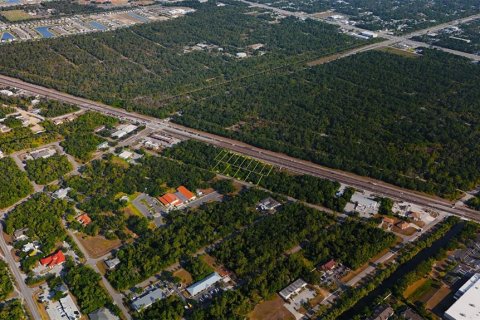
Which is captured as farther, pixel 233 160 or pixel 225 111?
pixel 225 111

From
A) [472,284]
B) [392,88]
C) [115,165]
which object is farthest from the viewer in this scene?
[392,88]

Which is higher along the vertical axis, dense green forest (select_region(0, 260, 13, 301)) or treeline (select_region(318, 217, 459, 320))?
treeline (select_region(318, 217, 459, 320))

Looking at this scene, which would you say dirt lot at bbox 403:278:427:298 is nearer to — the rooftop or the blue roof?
the rooftop

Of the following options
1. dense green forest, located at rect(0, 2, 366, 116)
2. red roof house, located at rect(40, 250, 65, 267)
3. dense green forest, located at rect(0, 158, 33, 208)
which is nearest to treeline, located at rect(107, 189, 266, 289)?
red roof house, located at rect(40, 250, 65, 267)

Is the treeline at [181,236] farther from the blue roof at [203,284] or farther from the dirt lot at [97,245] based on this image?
the blue roof at [203,284]

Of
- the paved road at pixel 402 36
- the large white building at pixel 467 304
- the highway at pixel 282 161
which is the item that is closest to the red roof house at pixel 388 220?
the highway at pixel 282 161

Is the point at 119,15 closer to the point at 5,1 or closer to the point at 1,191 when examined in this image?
the point at 5,1

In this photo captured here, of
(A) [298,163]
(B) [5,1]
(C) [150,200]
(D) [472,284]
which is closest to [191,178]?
(C) [150,200]
